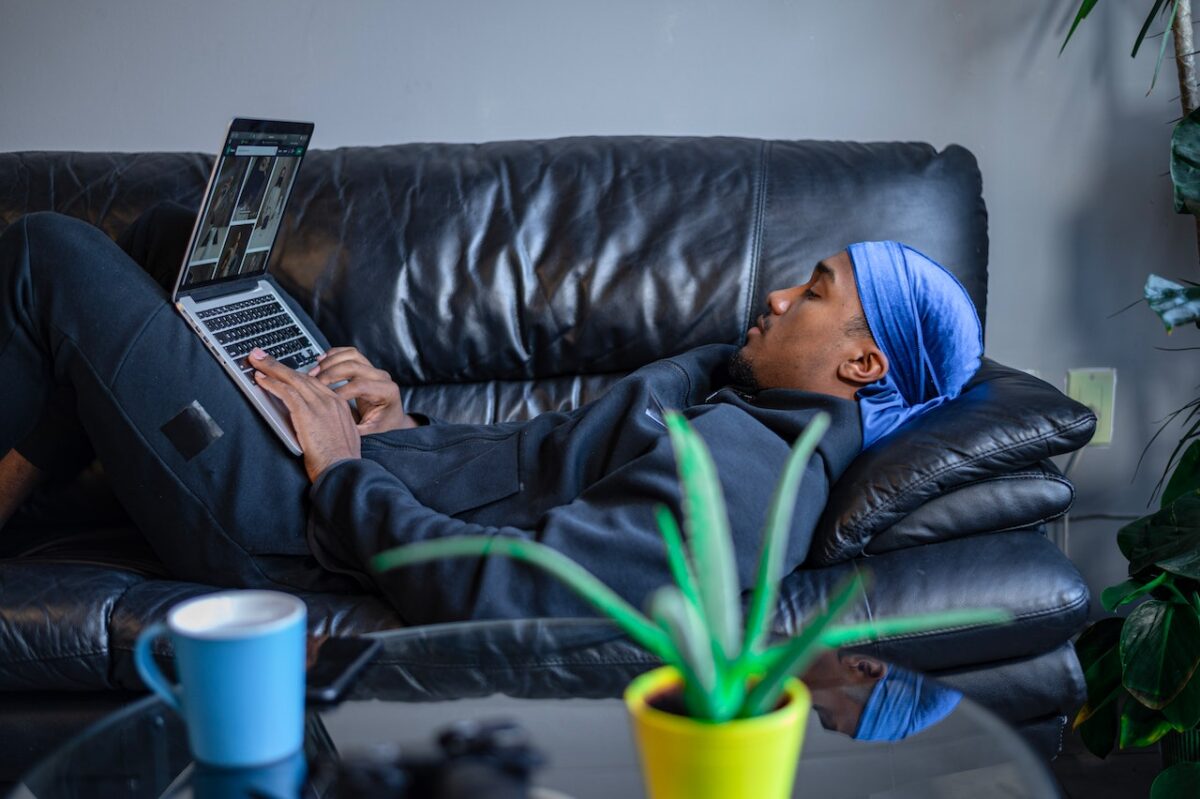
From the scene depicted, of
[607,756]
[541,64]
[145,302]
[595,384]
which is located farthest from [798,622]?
[541,64]

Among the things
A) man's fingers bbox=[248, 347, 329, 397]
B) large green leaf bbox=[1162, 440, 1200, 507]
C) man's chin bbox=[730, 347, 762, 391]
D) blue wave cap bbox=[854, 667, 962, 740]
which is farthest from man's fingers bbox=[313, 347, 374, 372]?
large green leaf bbox=[1162, 440, 1200, 507]

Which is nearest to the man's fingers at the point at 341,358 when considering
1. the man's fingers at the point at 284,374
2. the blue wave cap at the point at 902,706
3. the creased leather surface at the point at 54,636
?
the man's fingers at the point at 284,374

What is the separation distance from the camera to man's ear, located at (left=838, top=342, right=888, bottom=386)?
164cm

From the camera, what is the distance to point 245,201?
5.63 ft

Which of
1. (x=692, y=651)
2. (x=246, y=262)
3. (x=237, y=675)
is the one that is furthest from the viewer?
(x=246, y=262)

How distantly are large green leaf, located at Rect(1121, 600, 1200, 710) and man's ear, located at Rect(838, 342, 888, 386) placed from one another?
0.49 metres

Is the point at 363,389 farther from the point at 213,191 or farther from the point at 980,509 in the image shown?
the point at 980,509

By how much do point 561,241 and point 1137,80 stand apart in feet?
4.04

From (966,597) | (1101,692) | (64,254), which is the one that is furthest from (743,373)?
(64,254)

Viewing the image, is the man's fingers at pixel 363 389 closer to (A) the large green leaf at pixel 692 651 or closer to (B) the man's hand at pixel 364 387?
(B) the man's hand at pixel 364 387

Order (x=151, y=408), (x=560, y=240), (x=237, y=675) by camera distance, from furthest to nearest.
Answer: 1. (x=560, y=240)
2. (x=151, y=408)
3. (x=237, y=675)

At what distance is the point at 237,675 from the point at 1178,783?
131 centimetres

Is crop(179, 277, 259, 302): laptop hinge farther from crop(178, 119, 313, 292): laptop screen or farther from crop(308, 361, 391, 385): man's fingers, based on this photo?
crop(308, 361, 391, 385): man's fingers

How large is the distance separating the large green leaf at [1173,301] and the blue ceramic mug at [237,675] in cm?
143
